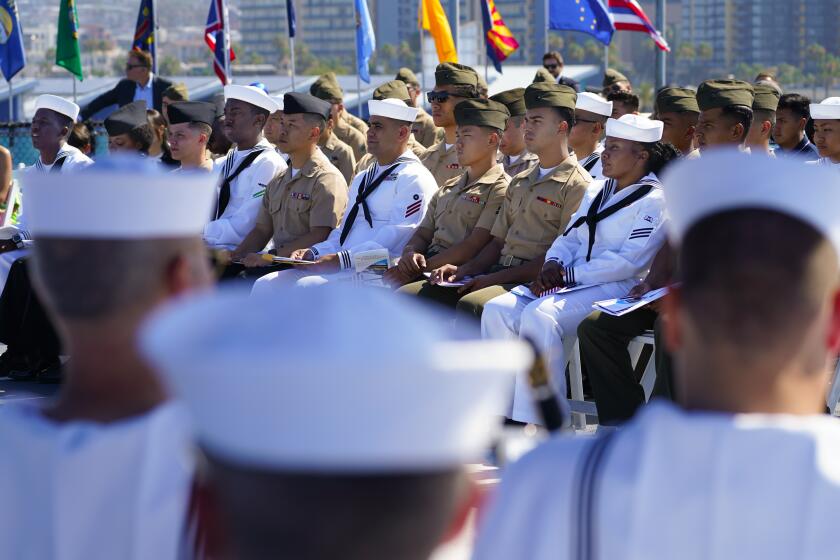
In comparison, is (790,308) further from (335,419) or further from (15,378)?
(15,378)

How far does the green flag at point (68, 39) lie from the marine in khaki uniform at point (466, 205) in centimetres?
938

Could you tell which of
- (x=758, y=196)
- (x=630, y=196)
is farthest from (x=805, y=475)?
(x=630, y=196)

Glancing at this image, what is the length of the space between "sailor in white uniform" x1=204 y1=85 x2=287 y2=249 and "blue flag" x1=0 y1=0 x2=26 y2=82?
7.87 m

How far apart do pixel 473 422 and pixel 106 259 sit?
0.67m

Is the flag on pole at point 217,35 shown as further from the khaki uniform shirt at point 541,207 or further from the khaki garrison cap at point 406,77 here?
the khaki uniform shirt at point 541,207

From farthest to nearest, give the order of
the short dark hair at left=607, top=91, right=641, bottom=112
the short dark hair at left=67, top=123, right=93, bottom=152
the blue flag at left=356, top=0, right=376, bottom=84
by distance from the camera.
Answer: the blue flag at left=356, top=0, right=376, bottom=84, the short dark hair at left=67, top=123, right=93, bottom=152, the short dark hair at left=607, top=91, right=641, bottom=112

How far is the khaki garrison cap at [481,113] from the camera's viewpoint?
736 centimetres

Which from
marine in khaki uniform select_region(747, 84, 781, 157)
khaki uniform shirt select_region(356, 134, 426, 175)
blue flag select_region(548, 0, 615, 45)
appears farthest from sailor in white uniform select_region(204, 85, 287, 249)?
blue flag select_region(548, 0, 615, 45)

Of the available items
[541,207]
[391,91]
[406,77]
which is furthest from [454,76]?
[406,77]

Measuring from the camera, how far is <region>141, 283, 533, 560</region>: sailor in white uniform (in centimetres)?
112

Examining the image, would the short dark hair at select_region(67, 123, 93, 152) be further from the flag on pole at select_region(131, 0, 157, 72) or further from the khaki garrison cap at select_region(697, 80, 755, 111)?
the flag on pole at select_region(131, 0, 157, 72)

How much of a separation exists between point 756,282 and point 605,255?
15.3ft

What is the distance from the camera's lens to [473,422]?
1205 millimetres

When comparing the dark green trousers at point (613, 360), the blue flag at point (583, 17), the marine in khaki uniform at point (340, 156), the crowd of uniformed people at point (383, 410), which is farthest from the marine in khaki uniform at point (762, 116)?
the blue flag at point (583, 17)
